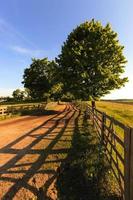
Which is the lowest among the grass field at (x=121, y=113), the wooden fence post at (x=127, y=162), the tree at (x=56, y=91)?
the grass field at (x=121, y=113)

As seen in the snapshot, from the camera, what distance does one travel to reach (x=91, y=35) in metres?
28.5

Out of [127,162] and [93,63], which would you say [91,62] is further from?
[127,162]

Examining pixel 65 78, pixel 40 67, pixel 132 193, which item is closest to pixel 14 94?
pixel 40 67

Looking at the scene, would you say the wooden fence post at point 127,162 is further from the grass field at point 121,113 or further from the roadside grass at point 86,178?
the grass field at point 121,113

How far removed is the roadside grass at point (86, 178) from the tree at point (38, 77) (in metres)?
49.1

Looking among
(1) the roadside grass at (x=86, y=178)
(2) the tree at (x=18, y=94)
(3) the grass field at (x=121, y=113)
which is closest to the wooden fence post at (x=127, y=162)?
(1) the roadside grass at (x=86, y=178)

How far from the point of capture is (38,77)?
195 feet

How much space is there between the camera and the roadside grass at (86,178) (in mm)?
5930

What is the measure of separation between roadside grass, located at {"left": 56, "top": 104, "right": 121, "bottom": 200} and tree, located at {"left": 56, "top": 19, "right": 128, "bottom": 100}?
60.3 ft

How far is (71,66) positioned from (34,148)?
1973cm

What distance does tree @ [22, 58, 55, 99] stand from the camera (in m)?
57.9

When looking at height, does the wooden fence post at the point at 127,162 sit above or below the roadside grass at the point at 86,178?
above

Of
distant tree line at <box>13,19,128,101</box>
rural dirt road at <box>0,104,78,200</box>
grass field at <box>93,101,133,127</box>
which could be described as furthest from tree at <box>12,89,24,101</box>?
rural dirt road at <box>0,104,78,200</box>

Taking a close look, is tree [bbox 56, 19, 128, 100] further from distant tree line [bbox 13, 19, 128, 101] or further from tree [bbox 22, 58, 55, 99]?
tree [bbox 22, 58, 55, 99]
